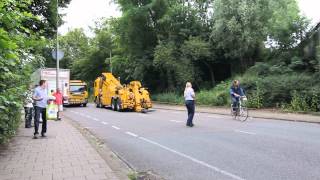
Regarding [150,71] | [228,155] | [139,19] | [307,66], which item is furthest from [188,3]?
[228,155]

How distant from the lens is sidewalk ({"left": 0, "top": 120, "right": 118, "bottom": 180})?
7.95 m

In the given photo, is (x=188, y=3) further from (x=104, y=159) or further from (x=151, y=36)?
(x=104, y=159)

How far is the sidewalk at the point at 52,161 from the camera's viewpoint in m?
7.95

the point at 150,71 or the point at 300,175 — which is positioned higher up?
the point at 150,71

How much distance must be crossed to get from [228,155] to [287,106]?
16.5 metres

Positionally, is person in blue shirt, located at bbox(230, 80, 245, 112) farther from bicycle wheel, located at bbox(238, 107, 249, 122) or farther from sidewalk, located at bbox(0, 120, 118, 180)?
sidewalk, located at bbox(0, 120, 118, 180)

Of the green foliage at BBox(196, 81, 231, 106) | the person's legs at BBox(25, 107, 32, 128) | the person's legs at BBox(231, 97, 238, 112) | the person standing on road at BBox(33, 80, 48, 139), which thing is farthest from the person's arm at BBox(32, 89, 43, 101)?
the green foliage at BBox(196, 81, 231, 106)

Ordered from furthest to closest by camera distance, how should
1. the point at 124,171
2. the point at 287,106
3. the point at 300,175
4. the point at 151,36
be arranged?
the point at 151,36 < the point at 287,106 < the point at 124,171 < the point at 300,175

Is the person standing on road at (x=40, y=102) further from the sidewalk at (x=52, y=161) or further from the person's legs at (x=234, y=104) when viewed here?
the person's legs at (x=234, y=104)

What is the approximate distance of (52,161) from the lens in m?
9.55

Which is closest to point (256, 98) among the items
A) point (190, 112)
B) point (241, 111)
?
point (241, 111)

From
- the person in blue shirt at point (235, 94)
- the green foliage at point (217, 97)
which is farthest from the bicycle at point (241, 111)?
the green foliage at point (217, 97)

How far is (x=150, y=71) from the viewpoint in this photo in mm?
50031

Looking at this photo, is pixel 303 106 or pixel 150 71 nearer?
pixel 303 106
